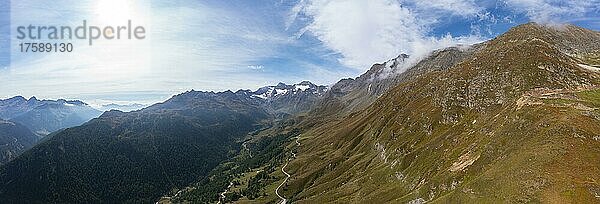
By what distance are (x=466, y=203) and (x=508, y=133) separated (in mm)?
42289

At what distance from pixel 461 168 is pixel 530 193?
4421cm

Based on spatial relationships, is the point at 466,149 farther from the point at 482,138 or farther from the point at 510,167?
the point at 510,167

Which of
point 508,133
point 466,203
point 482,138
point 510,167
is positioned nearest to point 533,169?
point 510,167

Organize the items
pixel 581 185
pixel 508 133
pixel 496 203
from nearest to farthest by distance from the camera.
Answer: pixel 581 185 → pixel 496 203 → pixel 508 133

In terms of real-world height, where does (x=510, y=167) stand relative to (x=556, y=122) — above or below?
below

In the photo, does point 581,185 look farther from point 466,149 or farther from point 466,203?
point 466,149

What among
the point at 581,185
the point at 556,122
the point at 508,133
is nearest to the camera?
the point at 581,185

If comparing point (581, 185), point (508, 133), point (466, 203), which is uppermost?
point (508, 133)

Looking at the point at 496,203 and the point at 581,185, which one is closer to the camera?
the point at 581,185

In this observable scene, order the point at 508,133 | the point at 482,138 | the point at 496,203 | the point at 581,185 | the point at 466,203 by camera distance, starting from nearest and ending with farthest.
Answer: the point at 581,185, the point at 496,203, the point at 466,203, the point at 508,133, the point at 482,138

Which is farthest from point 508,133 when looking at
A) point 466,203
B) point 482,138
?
point 466,203

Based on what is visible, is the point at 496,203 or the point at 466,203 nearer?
the point at 496,203

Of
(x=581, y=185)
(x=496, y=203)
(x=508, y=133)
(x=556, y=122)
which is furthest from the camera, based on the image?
(x=508, y=133)

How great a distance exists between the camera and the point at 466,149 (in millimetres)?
190500
